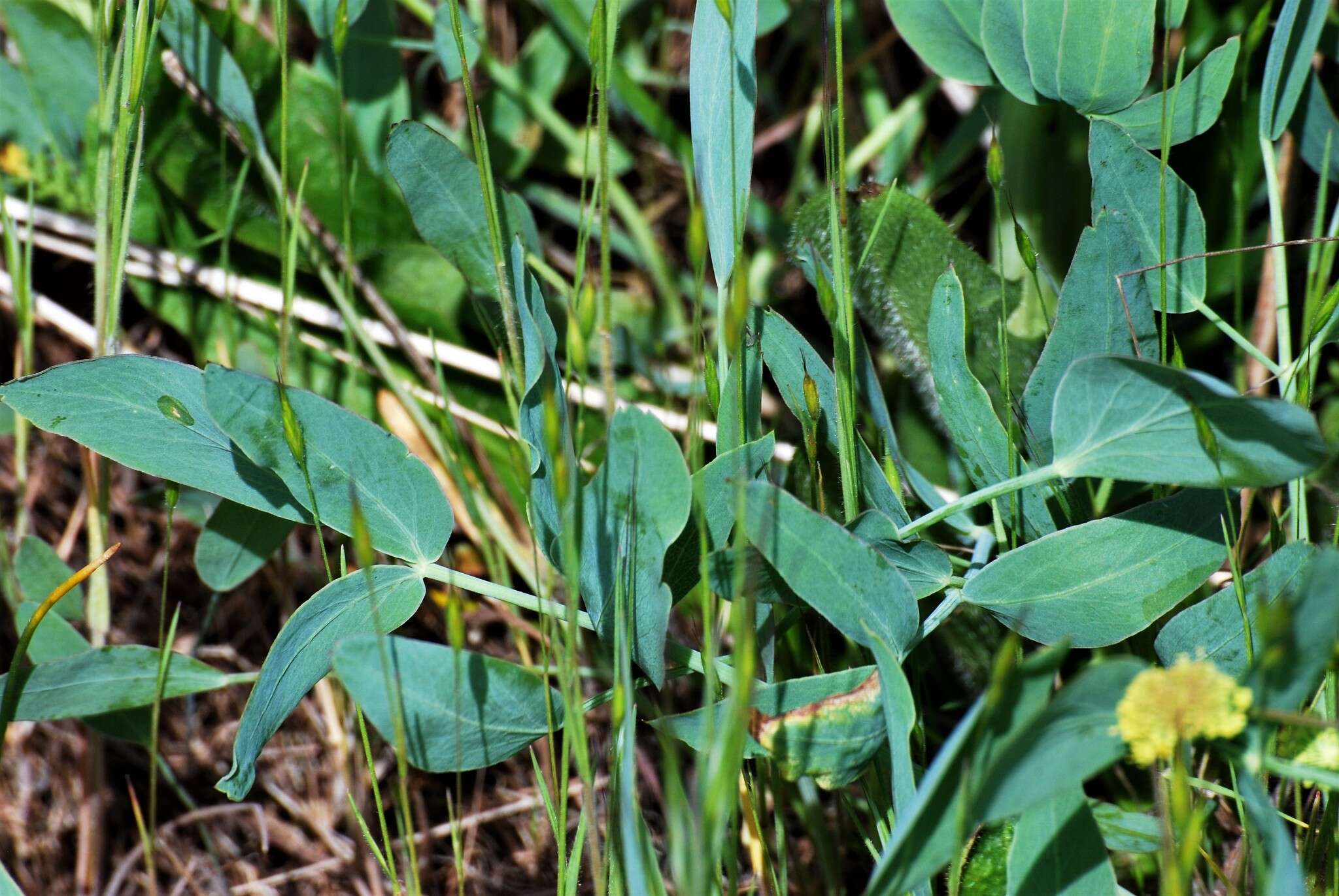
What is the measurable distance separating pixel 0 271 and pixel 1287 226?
1490 mm

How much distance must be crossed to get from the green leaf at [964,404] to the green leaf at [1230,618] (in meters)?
0.11

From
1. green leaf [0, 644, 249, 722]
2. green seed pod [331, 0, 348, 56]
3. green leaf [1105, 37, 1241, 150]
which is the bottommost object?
green leaf [0, 644, 249, 722]

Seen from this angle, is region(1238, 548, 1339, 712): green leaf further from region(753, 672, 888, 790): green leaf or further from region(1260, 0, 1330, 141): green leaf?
region(1260, 0, 1330, 141): green leaf

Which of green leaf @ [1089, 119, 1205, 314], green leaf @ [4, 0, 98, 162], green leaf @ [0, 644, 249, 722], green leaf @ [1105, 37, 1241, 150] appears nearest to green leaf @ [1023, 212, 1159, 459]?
green leaf @ [1089, 119, 1205, 314]

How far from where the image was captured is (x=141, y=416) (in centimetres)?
70

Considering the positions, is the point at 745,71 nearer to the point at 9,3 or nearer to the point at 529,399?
the point at 529,399

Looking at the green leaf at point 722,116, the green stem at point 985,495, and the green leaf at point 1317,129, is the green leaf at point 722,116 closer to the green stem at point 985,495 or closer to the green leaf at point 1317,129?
the green stem at point 985,495

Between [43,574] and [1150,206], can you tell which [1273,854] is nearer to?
[1150,206]

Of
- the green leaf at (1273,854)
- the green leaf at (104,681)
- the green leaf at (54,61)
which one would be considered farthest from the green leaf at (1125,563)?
the green leaf at (54,61)

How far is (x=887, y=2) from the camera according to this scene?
93 centimetres

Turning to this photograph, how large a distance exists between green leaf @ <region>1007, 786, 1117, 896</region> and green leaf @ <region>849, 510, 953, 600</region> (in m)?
0.16

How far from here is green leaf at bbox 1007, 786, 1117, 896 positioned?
1.92ft

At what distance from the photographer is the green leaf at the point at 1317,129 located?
3.18 feet

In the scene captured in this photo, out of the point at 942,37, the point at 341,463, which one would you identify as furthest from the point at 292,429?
the point at 942,37
